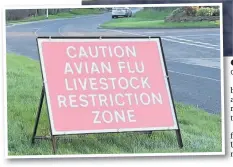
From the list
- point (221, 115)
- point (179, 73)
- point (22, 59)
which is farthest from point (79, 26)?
point (221, 115)

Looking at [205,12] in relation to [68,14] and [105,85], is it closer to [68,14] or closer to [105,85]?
[105,85]

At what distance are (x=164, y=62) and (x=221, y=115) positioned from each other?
623 mm

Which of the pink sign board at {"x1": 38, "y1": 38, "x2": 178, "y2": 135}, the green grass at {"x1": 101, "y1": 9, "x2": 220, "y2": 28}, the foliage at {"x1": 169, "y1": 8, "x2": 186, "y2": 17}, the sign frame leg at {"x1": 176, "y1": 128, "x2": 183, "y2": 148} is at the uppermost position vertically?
Answer: the foliage at {"x1": 169, "y1": 8, "x2": 186, "y2": 17}

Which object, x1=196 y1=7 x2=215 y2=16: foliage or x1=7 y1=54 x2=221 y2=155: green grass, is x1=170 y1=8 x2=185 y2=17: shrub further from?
x1=7 y1=54 x2=221 y2=155: green grass

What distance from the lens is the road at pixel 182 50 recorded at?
222 inches

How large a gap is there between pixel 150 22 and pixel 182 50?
342 millimetres

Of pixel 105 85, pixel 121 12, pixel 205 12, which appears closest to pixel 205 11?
pixel 205 12

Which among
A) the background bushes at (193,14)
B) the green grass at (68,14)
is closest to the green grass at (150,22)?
the background bushes at (193,14)

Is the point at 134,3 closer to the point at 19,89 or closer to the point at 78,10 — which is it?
the point at 78,10

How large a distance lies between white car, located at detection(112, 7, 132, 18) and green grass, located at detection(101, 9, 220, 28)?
4cm

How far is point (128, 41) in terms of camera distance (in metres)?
5.65

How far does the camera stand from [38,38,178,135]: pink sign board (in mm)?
5570

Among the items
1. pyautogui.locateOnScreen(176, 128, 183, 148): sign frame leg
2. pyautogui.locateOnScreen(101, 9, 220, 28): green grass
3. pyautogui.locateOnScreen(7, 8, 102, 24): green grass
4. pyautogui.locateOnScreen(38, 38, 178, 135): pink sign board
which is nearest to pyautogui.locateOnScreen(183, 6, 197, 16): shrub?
pyautogui.locateOnScreen(101, 9, 220, 28): green grass

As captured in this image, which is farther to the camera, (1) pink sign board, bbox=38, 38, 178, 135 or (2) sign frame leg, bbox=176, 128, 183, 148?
(2) sign frame leg, bbox=176, 128, 183, 148
